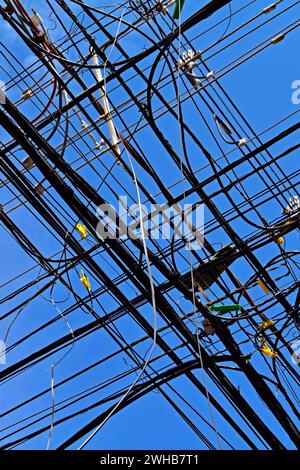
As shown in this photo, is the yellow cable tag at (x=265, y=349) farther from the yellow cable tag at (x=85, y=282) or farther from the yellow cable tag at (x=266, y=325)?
the yellow cable tag at (x=85, y=282)

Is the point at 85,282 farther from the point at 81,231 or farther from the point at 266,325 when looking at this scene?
the point at 266,325

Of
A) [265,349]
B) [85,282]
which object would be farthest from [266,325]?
[85,282]

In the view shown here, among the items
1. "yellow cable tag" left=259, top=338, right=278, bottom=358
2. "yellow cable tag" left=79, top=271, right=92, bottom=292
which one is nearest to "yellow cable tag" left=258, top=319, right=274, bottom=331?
"yellow cable tag" left=259, top=338, right=278, bottom=358

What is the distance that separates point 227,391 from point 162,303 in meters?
0.92

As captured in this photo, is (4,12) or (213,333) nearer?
(4,12)

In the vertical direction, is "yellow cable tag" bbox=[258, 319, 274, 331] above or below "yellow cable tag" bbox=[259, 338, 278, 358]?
above

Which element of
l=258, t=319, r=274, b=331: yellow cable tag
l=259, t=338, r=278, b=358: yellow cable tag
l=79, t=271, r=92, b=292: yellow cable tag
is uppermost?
l=79, t=271, r=92, b=292: yellow cable tag

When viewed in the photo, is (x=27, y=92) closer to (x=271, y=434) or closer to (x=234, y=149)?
(x=234, y=149)

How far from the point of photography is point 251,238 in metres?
5.01

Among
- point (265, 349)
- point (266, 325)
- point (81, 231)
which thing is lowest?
point (265, 349)

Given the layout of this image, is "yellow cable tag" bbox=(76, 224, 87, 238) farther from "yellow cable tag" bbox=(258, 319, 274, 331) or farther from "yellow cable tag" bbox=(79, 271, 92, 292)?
"yellow cable tag" bbox=(258, 319, 274, 331)

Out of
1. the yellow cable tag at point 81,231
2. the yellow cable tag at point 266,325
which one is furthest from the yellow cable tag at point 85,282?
the yellow cable tag at point 266,325

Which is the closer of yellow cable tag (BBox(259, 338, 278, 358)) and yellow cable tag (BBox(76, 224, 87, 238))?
yellow cable tag (BBox(76, 224, 87, 238))
